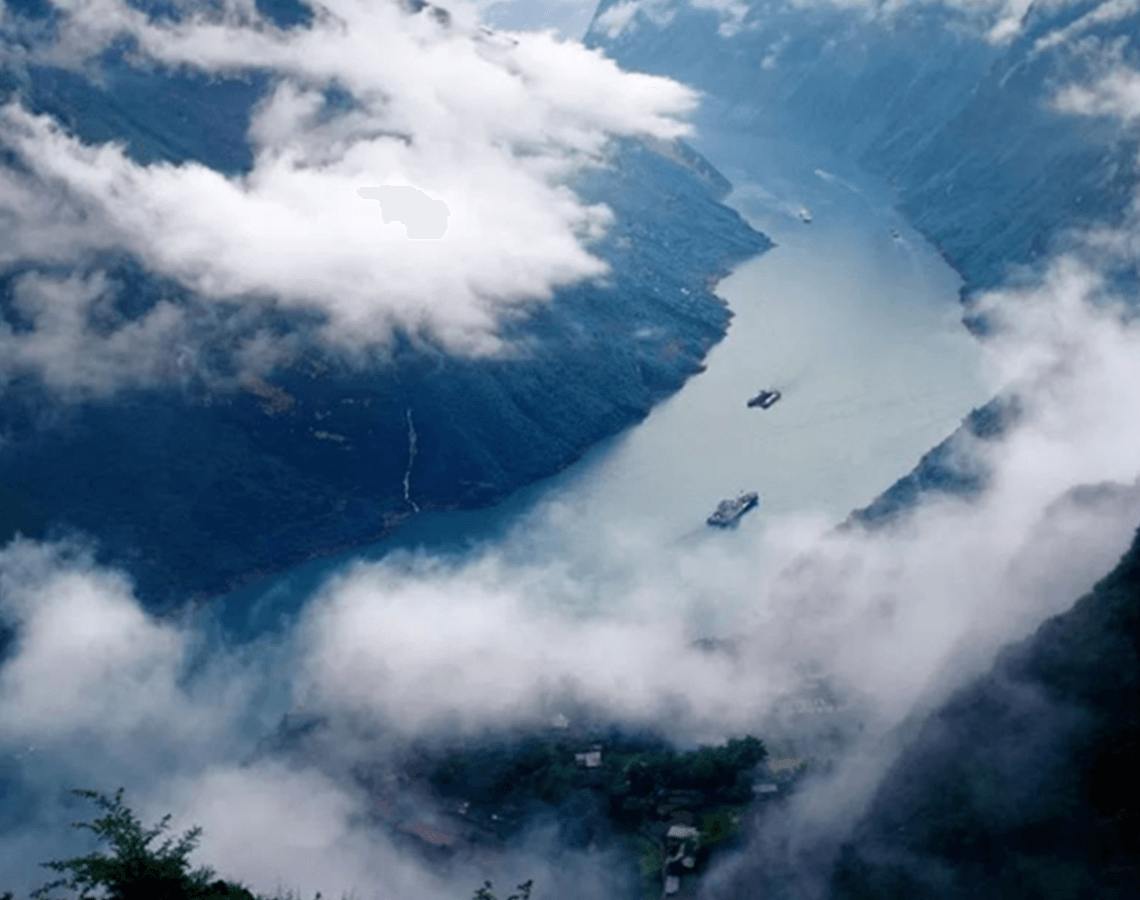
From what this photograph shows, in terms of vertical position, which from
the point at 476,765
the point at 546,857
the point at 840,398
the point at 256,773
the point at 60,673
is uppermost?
the point at 840,398

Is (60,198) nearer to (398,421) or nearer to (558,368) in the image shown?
(398,421)

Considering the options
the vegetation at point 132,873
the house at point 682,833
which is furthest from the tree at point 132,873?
the house at point 682,833

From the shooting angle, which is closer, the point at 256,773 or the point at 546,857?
the point at 546,857

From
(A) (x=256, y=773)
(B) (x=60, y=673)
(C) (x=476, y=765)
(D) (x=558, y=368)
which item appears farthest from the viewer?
(D) (x=558, y=368)

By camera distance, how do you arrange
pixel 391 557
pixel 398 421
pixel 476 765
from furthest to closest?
1. pixel 398 421
2. pixel 391 557
3. pixel 476 765

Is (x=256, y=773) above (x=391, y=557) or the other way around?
the other way around

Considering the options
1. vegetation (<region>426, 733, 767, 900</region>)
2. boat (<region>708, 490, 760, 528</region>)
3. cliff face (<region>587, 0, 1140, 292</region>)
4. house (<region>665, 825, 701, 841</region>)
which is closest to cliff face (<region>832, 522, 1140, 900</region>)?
house (<region>665, 825, 701, 841</region>)

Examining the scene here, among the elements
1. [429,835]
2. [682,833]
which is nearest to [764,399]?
[429,835]

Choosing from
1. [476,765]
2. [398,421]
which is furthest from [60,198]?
[476,765]

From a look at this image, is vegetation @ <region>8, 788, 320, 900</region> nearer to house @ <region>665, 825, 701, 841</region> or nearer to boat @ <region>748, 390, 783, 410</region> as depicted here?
house @ <region>665, 825, 701, 841</region>
